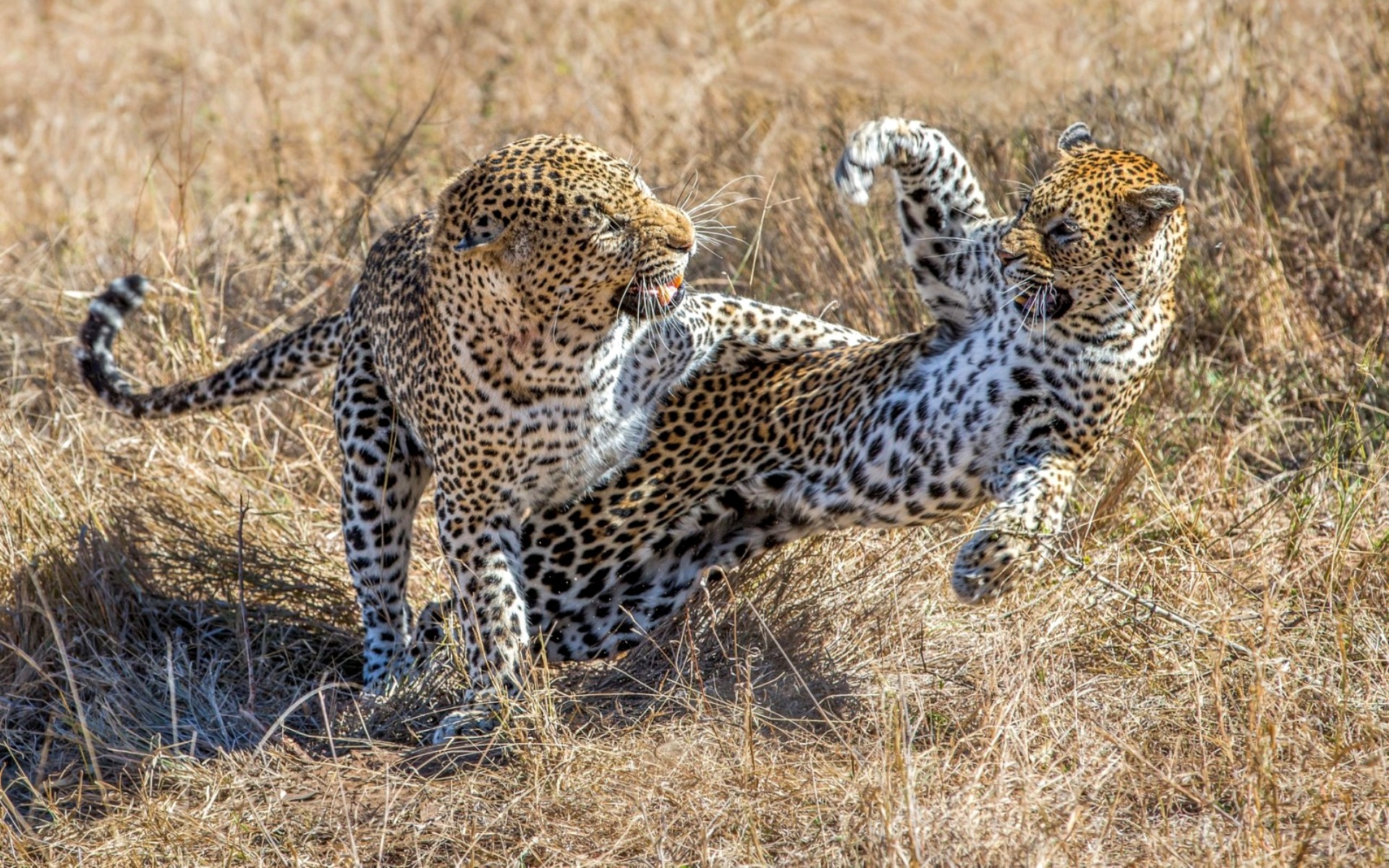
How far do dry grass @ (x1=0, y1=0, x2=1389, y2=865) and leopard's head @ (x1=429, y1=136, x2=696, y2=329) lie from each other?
3.97 feet

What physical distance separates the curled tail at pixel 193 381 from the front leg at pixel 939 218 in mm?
2105

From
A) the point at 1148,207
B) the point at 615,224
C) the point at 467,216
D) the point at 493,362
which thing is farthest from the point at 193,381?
the point at 1148,207

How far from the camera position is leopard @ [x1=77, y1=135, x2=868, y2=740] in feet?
15.9

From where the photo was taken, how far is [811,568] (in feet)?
18.9

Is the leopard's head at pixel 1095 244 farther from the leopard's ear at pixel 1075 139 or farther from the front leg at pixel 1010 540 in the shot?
the front leg at pixel 1010 540

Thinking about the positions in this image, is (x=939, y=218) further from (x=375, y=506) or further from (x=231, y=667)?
(x=231, y=667)

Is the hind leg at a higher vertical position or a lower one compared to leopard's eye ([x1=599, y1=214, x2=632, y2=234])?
lower

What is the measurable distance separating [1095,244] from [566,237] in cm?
157

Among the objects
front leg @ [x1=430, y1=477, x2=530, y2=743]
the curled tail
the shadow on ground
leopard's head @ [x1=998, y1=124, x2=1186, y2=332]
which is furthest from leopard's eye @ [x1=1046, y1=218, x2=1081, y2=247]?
the curled tail

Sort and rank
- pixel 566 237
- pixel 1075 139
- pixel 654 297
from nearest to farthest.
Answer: pixel 566 237 → pixel 654 297 → pixel 1075 139

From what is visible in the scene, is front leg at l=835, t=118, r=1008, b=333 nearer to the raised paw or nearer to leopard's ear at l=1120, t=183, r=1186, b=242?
the raised paw

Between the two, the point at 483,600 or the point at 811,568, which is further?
the point at 811,568

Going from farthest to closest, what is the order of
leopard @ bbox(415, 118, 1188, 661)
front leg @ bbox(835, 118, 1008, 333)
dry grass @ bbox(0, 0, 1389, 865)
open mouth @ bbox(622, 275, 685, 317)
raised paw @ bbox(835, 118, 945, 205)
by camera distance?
front leg @ bbox(835, 118, 1008, 333), raised paw @ bbox(835, 118, 945, 205), open mouth @ bbox(622, 275, 685, 317), leopard @ bbox(415, 118, 1188, 661), dry grass @ bbox(0, 0, 1389, 865)

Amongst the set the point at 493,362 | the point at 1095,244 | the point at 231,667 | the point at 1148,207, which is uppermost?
the point at 1148,207
